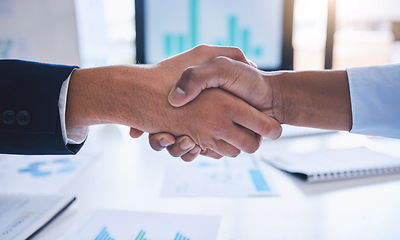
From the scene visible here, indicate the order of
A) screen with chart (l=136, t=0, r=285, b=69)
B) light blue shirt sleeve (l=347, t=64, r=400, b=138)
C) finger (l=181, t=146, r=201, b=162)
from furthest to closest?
1. screen with chart (l=136, t=0, r=285, b=69)
2. finger (l=181, t=146, r=201, b=162)
3. light blue shirt sleeve (l=347, t=64, r=400, b=138)

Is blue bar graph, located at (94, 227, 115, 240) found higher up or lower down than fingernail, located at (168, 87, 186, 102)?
lower down

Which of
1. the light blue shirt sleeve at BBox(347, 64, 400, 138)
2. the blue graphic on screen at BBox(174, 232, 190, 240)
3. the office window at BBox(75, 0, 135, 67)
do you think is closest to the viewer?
the blue graphic on screen at BBox(174, 232, 190, 240)

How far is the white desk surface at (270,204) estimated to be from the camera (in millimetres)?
605

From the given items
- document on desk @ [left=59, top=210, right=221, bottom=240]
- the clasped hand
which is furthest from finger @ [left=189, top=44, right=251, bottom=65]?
document on desk @ [left=59, top=210, right=221, bottom=240]

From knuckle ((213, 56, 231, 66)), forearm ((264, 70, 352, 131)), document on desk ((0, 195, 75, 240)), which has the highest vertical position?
knuckle ((213, 56, 231, 66))

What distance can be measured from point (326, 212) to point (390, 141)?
31.3 inches

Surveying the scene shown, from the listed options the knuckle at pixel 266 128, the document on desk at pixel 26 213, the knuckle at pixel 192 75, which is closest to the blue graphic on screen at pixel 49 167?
the document on desk at pixel 26 213

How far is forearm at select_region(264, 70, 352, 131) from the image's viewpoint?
2.66ft

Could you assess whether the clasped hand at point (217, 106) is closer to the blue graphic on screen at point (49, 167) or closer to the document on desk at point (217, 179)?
the document on desk at point (217, 179)

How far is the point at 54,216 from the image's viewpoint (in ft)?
2.17

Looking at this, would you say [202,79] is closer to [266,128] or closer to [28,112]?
[266,128]

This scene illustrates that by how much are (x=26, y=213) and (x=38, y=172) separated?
12.8 inches

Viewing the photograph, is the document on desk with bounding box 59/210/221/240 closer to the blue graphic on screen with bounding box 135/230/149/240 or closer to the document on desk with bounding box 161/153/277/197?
the blue graphic on screen with bounding box 135/230/149/240

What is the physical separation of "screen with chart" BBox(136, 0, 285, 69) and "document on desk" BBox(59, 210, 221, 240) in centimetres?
98
